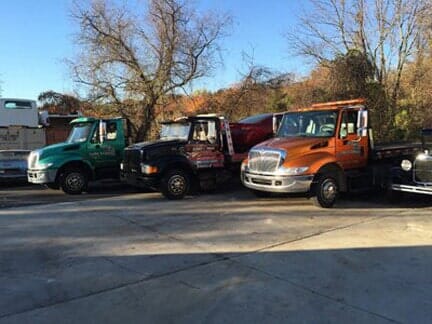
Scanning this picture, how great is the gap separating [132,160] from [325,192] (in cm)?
503

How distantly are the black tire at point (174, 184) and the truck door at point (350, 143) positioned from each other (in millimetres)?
3885

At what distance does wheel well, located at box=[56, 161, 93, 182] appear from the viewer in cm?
1367

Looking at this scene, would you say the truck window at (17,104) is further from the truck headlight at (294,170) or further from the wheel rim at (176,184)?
→ the truck headlight at (294,170)

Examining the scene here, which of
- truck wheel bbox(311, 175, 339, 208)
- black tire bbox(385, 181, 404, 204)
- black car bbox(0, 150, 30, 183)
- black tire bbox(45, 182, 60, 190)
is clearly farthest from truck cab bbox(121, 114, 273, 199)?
black car bbox(0, 150, 30, 183)

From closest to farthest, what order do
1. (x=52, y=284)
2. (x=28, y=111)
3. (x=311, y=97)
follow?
1. (x=52, y=284)
2. (x=311, y=97)
3. (x=28, y=111)

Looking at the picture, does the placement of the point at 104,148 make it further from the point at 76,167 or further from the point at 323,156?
the point at 323,156

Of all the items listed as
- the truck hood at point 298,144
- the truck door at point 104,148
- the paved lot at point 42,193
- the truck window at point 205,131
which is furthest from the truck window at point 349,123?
the truck door at point 104,148

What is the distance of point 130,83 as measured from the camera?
72.4 feet

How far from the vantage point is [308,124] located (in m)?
11.7

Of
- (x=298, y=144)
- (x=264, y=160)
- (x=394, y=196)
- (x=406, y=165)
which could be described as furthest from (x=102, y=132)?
(x=406, y=165)

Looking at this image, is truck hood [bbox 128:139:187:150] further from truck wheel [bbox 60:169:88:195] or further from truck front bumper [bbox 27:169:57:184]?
truck front bumper [bbox 27:169:57:184]

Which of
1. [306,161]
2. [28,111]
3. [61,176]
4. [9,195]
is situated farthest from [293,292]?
[28,111]

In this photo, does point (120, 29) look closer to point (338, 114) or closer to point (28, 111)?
point (28, 111)

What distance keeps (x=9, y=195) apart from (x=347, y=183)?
9435 millimetres
